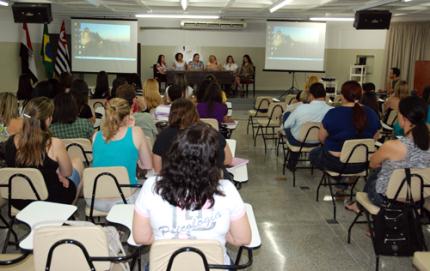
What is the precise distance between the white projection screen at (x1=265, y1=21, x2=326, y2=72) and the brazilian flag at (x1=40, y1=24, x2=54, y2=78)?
5.44 metres

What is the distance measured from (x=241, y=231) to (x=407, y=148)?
5.97 ft

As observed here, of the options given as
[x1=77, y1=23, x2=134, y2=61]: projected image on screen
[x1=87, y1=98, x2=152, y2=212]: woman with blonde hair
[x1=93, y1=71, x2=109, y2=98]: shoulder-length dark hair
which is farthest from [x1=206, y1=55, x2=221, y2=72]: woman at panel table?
[x1=87, y1=98, x2=152, y2=212]: woman with blonde hair

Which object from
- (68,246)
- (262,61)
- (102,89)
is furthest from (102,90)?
(262,61)

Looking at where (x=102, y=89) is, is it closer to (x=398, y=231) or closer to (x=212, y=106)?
(x=212, y=106)

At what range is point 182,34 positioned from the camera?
509 inches

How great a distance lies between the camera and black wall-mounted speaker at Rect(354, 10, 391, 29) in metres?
8.89

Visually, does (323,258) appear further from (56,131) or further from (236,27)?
(236,27)

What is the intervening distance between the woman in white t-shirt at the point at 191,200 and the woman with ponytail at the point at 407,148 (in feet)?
5.68

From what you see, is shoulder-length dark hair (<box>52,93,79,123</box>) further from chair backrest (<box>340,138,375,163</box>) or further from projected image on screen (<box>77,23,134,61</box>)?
projected image on screen (<box>77,23,134,61</box>)

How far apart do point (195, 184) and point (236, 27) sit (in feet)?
38.3

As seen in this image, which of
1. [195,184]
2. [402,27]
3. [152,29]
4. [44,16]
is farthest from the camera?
[152,29]

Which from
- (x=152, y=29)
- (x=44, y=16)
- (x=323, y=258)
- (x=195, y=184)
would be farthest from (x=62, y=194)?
(x=152, y=29)

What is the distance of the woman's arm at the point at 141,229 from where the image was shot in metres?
1.87

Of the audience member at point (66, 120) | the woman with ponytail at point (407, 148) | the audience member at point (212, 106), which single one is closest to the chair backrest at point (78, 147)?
the audience member at point (66, 120)
